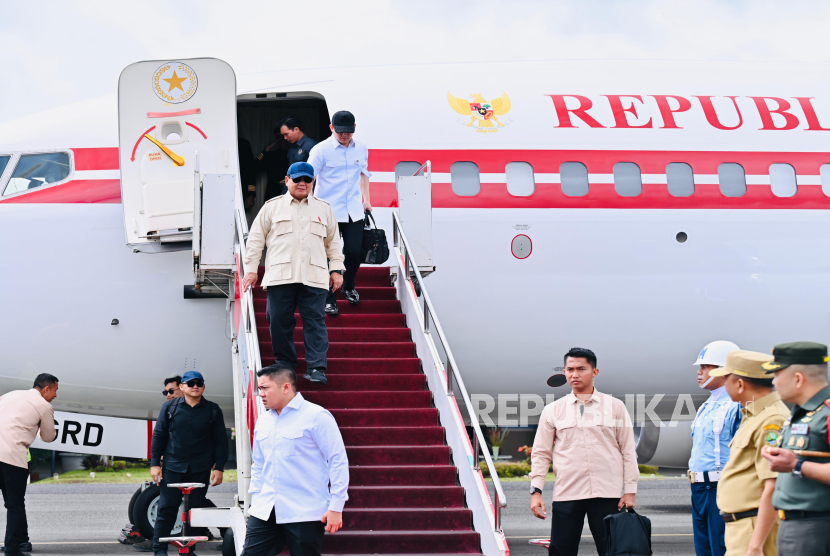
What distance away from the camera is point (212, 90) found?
8.37 m

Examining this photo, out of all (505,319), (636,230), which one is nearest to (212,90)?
(505,319)

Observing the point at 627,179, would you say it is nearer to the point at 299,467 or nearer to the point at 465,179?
the point at 465,179

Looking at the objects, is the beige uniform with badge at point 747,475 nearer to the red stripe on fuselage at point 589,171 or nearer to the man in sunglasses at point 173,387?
the red stripe on fuselage at point 589,171

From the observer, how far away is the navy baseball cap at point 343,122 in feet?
24.9

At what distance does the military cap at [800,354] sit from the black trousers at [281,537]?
255cm

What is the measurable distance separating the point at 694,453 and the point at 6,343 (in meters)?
6.07

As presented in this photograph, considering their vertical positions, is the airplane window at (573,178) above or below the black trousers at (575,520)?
above

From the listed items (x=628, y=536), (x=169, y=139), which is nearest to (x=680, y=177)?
(x=628, y=536)

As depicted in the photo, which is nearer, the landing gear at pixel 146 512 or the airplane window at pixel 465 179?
the landing gear at pixel 146 512

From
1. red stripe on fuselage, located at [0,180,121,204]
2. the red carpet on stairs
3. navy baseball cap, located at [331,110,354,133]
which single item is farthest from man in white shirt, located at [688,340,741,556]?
red stripe on fuselage, located at [0,180,121,204]

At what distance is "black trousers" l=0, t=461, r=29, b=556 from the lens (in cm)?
783

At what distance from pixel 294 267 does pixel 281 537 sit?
7.00 ft

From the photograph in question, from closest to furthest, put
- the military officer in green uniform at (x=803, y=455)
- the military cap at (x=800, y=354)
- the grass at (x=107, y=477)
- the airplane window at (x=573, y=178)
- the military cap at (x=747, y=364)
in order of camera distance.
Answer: the military officer in green uniform at (x=803, y=455)
the military cap at (x=800, y=354)
the military cap at (x=747, y=364)
the airplane window at (x=573, y=178)
the grass at (x=107, y=477)

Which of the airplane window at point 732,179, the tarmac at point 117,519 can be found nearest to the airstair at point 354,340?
the tarmac at point 117,519
